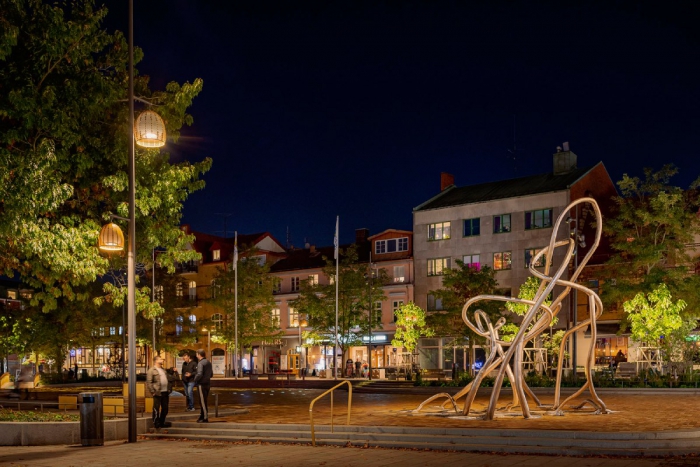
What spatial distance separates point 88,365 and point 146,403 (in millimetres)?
72631

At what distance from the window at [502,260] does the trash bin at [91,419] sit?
46.7m

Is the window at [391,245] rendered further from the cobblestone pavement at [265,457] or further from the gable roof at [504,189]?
the cobblestone pavement at [265,457]

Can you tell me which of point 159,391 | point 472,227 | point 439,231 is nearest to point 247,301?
point 439,231

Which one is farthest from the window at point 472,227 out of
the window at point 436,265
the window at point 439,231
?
the window at point 436,265

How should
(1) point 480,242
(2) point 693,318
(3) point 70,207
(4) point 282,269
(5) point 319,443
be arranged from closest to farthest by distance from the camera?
(5) point 319,443 → (3) point 70,207 → (2) point 693,318 → (1) point 480,242 → (4) point 282,269

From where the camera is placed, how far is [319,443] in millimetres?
18703

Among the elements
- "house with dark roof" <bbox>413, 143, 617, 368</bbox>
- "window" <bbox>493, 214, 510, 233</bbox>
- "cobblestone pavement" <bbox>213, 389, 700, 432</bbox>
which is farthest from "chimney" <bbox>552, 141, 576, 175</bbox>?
"cobblestone pavement" <bbox>213, 389, 700, 432</bbox>

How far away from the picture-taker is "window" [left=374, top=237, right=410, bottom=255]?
69.5m

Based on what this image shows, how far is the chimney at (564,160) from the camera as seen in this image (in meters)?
63.3

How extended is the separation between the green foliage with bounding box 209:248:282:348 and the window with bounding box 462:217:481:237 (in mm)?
17089

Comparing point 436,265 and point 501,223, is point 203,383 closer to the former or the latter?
point 501,223

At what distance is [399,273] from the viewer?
69.0 m

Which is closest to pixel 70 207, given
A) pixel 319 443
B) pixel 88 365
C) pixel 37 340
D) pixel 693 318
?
pixel 319 443

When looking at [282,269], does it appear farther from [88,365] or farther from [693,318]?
[693,318]
